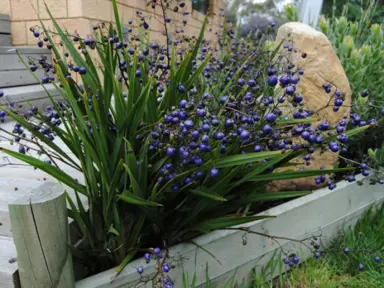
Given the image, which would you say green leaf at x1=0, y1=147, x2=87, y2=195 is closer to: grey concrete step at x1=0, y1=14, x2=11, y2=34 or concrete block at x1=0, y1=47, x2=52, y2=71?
concrete block at x1=0, y1=47, x2=52, y2=71

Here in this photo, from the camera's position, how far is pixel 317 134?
1.29m

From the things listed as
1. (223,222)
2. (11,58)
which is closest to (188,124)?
(223,222)

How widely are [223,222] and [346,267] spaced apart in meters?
0.92

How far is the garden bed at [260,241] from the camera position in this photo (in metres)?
1.37

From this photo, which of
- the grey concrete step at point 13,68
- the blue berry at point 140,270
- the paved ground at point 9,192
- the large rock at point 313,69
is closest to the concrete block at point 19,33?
the grey concrete step at point 13,68

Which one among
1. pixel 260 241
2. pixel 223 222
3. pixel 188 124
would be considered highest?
pixel 188 124

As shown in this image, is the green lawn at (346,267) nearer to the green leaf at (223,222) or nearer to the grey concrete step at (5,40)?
the green leaf at (223,222)

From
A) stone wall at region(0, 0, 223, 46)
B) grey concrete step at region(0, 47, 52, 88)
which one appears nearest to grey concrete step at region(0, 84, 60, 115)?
grey concrete step at region(0, 47, 52, 88)

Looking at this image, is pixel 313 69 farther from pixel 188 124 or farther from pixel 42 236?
pixel 42 236

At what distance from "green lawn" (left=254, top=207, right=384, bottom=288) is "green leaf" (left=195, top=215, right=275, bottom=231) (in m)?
0.44

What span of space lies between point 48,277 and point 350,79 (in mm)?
2246

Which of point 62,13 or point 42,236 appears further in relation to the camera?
point 62,13

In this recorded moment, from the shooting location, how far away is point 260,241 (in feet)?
5.60

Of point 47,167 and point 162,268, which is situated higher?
point 47,167
